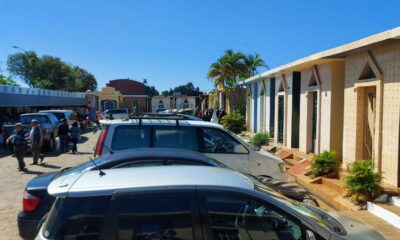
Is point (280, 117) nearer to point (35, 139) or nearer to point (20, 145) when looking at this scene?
point (35, 139)

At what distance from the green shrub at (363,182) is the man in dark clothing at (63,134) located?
1370 centimetres

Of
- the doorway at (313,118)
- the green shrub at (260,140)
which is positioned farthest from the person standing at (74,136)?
the doorway at (313,118)

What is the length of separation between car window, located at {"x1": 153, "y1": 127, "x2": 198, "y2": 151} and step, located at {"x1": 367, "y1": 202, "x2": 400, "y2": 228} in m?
3.61

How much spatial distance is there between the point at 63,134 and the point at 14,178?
22.1ft

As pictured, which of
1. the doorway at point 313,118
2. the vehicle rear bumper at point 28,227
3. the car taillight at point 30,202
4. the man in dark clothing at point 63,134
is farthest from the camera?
the man in dark clothing at point 63,134

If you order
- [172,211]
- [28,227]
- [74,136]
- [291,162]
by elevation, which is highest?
[172,211]

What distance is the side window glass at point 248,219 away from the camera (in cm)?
334

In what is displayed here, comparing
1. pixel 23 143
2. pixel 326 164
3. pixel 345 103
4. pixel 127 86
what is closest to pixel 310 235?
pixel 326 164

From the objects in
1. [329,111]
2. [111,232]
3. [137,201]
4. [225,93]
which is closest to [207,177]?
[137,201]

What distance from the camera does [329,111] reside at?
13.3 meters

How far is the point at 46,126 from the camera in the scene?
1977cm

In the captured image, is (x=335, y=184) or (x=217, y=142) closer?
(x=217, y=142)

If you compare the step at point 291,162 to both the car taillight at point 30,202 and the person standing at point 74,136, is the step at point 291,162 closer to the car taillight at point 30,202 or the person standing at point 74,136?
the person standing at point 74,136

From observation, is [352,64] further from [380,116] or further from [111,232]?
[111,232]
